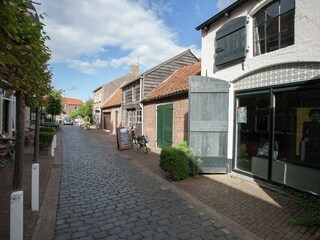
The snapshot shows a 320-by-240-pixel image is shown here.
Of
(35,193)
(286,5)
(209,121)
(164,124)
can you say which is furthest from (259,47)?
(35,193)

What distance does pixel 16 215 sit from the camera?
2.86 metres

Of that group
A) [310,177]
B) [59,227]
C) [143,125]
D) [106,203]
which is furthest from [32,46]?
[143,125]

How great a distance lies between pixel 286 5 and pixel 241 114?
2987 mm

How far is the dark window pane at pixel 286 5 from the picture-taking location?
5227 millimetres

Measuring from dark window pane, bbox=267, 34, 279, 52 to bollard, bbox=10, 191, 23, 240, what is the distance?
6.18m

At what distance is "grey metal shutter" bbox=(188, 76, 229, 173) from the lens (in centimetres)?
673

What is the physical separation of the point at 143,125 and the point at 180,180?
824 centimetres

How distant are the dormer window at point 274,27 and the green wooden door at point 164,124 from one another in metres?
5.19

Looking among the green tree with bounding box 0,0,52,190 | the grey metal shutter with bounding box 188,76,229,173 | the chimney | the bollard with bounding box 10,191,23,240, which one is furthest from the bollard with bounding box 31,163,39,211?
the chimney

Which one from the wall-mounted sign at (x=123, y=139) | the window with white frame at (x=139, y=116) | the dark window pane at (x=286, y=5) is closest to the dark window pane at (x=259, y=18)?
the dark window pane at (x=286, y=5)

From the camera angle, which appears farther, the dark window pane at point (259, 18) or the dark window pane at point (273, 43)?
the dark window pane at point (259, 18)

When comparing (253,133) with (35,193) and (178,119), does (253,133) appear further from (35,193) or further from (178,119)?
(35,193)

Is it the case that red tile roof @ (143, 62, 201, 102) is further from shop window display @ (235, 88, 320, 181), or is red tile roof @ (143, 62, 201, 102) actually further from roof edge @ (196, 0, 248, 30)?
shop window display @ (235, 88, 320, 181)

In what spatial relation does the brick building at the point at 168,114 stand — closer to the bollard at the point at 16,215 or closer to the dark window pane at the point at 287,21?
the dark window pane at the point at 287,21
